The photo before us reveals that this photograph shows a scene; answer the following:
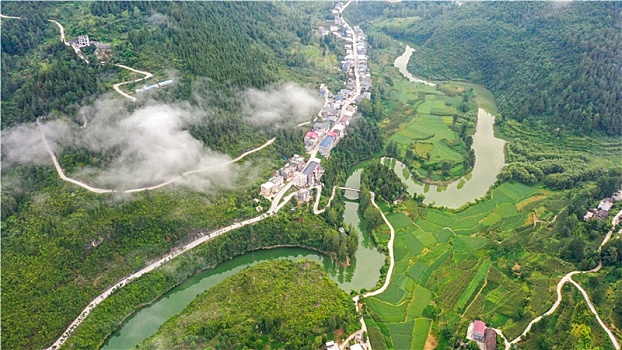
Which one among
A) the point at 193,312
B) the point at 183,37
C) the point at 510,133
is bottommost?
the point at 193,312

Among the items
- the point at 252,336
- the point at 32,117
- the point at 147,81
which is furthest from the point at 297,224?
the point at 32,117

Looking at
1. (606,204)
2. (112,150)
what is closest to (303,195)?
(112,150)

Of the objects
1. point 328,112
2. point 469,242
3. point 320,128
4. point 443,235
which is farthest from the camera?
point 328,112

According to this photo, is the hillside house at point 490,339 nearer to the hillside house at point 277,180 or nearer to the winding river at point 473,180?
the winding river at point 473,180

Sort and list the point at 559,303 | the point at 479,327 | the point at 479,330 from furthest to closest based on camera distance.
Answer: the point at 559,303
the point at 479,327
the point at 479,330

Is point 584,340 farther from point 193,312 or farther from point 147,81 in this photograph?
point 147,81

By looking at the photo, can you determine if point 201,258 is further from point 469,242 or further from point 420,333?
point 469,242

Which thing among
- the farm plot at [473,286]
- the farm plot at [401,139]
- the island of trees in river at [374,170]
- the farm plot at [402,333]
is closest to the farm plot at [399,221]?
the island of trees in river at [374,170]
